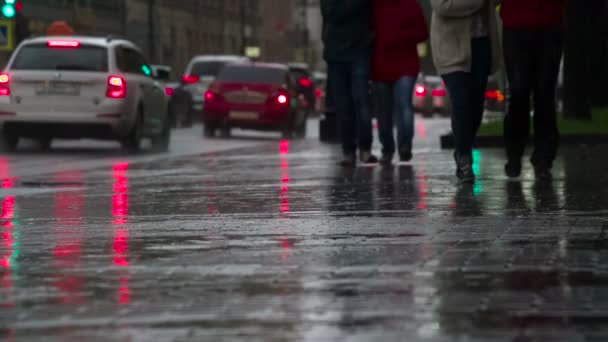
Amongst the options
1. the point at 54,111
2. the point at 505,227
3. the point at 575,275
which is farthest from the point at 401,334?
the point at 54,111

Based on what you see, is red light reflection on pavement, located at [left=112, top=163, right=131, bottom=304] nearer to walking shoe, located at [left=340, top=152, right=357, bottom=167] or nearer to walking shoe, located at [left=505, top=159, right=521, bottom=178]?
walking shoe, located at [left=340, top=152, right=357, bottom=167]

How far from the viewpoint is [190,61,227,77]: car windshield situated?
1702 inches

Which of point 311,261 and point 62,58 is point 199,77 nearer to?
point 62,58

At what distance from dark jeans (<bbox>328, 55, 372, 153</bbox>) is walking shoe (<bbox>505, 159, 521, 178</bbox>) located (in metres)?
2.82

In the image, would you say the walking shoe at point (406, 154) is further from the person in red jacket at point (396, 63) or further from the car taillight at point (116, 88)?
the car taillight at point (116, 88)

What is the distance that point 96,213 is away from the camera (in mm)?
9305

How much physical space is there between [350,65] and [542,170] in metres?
3.28

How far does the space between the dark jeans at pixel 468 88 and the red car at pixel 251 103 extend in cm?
1920

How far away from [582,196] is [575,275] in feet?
12.5

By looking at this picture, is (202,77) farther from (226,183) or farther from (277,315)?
(277,315)

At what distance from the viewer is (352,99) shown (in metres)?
14.5

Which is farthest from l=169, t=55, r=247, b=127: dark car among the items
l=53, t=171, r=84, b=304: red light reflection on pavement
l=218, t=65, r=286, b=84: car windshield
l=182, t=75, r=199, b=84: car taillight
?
l=53, t=171, r=84, b=304: red light reflection on pavement

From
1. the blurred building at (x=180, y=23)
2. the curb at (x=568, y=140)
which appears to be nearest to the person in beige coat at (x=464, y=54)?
the curb at (x=568, y=140)

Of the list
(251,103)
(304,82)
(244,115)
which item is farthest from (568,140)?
(304,82)
